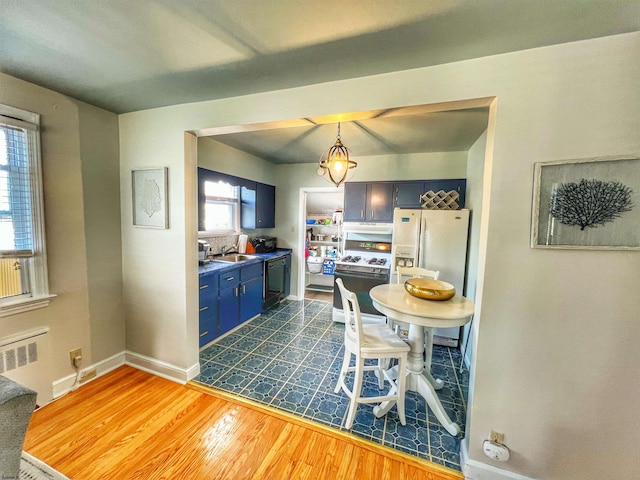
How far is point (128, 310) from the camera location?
251 centimetres

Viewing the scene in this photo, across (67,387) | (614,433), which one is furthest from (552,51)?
(67,387)

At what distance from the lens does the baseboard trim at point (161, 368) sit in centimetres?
230

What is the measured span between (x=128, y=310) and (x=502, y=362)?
Answer: 310cm

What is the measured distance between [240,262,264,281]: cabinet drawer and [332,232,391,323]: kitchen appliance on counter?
1100 millimetres

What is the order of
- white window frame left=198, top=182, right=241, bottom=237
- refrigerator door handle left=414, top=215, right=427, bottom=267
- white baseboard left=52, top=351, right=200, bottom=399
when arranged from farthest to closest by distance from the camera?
white window frame left=198, top=182, right=241, bottom=237, refrigerator door handle left=414, top=215, right=427, bottom=267, white baseboard left=52, top=351, right=200, bottom=399

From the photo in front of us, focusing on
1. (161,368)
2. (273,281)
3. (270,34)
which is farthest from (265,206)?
(270,34)

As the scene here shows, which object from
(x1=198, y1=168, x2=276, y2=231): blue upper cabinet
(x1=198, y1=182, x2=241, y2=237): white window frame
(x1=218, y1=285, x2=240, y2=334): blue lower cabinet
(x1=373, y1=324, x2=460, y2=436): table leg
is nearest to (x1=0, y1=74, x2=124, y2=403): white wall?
(x1=218, y1=285, x2=240, y2=334): blue lower cabinet

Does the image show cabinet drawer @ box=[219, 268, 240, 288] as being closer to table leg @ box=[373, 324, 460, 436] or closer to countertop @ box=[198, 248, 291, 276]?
countertop @ box=[198, 248, 291, 276]

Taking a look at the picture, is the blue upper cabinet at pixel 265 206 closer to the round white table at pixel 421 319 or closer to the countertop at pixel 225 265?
the countertop at pixel 225 265

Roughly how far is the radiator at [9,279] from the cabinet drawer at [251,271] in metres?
1.88

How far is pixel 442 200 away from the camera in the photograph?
331 cm

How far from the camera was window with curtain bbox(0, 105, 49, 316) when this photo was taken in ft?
5.75

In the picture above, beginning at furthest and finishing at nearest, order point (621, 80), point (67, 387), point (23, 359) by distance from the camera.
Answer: point (67, 387)
point (23, 359)
point (621, 80)

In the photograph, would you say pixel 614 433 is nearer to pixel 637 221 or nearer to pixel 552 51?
pixel 637 221
